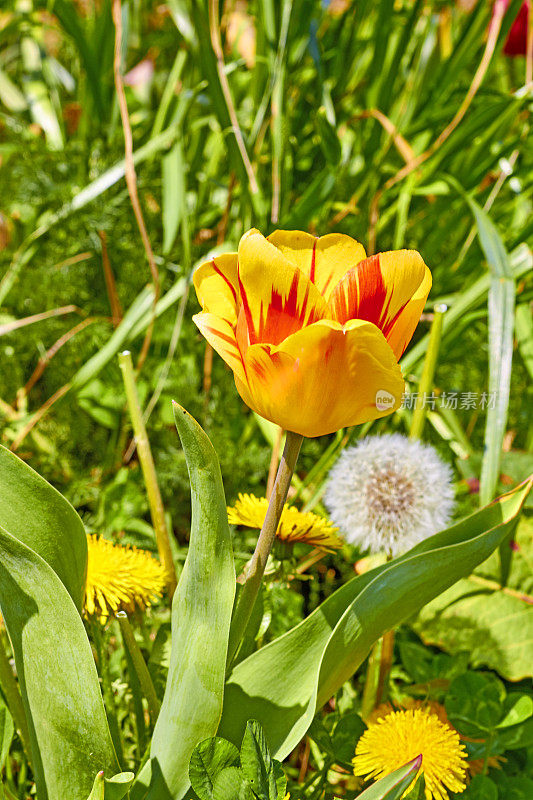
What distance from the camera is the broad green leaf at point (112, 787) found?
0.40 meters

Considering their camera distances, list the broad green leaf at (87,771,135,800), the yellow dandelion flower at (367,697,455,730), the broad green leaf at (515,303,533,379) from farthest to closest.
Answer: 1. the broad green leaf at (515,303,533,379)
2. the yellow dandelion flower at (367,697,455,730)
3. the broad green leaf at (87,771,135,800)

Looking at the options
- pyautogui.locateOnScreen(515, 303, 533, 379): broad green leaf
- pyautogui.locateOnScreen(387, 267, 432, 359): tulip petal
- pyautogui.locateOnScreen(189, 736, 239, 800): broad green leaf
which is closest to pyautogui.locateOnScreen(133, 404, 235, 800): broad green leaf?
pyautogui.locateOnScreen(189, 736, 239, 800): broad green leaf

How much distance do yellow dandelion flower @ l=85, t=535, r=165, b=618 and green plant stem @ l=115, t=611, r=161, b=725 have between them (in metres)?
0.02

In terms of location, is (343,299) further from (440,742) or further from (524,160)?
(524,160)

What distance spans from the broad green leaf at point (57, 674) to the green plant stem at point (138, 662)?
52mm

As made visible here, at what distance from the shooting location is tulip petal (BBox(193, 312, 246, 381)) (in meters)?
0.44

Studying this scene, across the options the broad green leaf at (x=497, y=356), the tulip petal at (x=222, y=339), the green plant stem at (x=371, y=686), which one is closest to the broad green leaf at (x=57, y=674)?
the tulip petal at (x=222, y=339)

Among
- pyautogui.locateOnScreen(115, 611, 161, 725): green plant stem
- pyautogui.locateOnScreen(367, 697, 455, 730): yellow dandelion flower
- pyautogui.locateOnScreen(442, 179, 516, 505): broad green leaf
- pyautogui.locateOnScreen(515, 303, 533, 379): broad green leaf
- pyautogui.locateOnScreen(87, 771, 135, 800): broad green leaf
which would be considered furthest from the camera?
pyautogui.locateOnScreen(515, 303, 533, 379): broad green leaf

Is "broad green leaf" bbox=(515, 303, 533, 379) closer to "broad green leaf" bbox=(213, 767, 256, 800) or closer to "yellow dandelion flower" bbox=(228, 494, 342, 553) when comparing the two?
"yellow dandelion flower" bbox=(228, 494, 342, 553)

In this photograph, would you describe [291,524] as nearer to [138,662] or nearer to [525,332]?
[138,662]

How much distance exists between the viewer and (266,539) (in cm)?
48

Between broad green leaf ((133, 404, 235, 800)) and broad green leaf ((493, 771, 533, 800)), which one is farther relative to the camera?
broad green leaf ((493, 771, 533, 800))

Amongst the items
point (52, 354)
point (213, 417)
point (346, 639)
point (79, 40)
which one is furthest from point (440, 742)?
point (79, 40)


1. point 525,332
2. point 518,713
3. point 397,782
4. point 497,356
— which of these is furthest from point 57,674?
point 525,332
